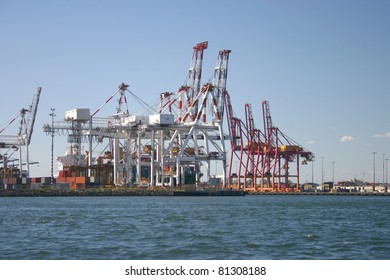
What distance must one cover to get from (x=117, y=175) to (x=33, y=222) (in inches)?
3396

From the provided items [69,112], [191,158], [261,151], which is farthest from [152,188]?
[261,151]

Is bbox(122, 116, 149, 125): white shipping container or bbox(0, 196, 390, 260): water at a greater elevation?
bbox(122, 116, 149, 125): white shipping container

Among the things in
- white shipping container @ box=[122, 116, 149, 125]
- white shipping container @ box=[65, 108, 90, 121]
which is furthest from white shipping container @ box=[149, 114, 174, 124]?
white shipping container @ box=[65, 108, 90, 121]

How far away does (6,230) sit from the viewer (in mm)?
43531

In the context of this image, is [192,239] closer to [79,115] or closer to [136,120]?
[136,120]

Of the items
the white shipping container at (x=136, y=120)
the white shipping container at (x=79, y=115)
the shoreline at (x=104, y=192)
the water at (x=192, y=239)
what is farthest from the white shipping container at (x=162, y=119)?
the water at (x=192, y=239)

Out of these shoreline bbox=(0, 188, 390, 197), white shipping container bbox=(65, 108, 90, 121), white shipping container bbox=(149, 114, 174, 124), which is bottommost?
shoreline bbox=(0, 188, 390, 197)

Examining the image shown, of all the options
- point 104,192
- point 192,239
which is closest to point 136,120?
point 104,192

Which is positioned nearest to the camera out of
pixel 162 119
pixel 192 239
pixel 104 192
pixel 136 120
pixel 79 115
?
pixel 192 239

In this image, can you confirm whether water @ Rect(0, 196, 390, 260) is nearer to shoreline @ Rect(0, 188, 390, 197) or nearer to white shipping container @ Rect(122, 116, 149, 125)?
shoreline @ Rect(0, 188, 390, 197)

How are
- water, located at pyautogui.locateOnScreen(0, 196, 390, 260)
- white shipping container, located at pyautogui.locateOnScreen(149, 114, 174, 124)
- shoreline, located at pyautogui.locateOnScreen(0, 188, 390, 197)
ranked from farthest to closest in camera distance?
white shipping container, located at pyautogui.locateOnScreen(149, 114, 174, 124) → shoreline, located at pyautogui.locateOnScreen(0, 188, 390, 197) → water, located at pyautogui.locateOnScreen(0, 196, 390, 260)

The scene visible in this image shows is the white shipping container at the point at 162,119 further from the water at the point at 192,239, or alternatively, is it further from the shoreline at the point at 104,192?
the water at the point at 192,239

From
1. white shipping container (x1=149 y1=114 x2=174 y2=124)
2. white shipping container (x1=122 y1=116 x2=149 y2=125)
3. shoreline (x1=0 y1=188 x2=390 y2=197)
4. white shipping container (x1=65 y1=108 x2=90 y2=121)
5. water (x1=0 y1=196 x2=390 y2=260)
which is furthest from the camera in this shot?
white shipping container (x1=65 y1=108 x2=90 y2=121)
